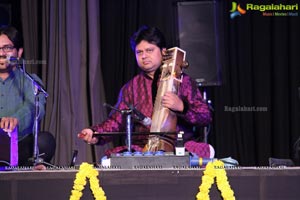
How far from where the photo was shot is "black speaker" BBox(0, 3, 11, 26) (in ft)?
16.3

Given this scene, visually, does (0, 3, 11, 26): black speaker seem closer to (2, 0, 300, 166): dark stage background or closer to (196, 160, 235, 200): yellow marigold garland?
(2, 0, 300, 166): dark stage background

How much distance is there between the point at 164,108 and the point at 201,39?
117 cm

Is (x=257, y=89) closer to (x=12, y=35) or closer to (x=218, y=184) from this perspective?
(x=12, y=35)

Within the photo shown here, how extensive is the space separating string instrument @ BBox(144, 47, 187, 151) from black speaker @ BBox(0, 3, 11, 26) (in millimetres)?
1846

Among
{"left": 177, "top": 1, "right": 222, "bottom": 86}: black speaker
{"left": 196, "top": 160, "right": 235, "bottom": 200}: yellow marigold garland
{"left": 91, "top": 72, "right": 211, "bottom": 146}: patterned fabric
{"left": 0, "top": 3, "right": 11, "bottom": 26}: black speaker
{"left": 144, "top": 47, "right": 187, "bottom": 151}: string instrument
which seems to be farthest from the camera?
{"left": 0, "top": 3, "right": 11, "bottom": 26}: black speaker

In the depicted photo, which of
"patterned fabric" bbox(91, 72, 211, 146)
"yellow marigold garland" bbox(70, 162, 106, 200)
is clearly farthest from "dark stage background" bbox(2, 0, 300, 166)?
"yellow marigold garland" bbox(70, 162, 106, 200)

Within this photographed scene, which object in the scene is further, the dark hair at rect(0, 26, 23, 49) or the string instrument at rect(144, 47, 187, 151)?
the dark hair at rect(0, 26, 23, 49)

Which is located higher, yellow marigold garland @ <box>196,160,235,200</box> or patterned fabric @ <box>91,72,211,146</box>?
patterned fabric @ <box>91,72,211,146</box>

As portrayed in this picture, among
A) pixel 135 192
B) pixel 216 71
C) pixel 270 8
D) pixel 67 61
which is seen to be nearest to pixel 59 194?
pixel 135 192

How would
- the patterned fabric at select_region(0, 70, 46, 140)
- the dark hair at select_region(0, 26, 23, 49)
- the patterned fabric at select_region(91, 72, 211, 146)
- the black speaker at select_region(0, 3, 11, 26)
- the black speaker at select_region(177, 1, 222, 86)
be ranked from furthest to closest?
the black speaker at select_region(0, 3, 11, 26) < the black speaker at select_region(177, 1, 222, 86) < the dark hair at select_region(0, 26, 23, 49) < the patterned fabric at select_region(0, 70, 46, 140) < the patterned fabric at select_region(91, 72, 211, 146)

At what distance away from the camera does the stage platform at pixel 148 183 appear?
2.35 metres

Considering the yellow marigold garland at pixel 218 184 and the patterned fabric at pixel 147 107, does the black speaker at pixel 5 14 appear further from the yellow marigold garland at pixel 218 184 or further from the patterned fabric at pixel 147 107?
the yellow marigold garland at pixel 218 184

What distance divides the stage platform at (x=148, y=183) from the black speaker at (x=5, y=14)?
2.88m

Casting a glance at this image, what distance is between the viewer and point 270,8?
16.0ft
